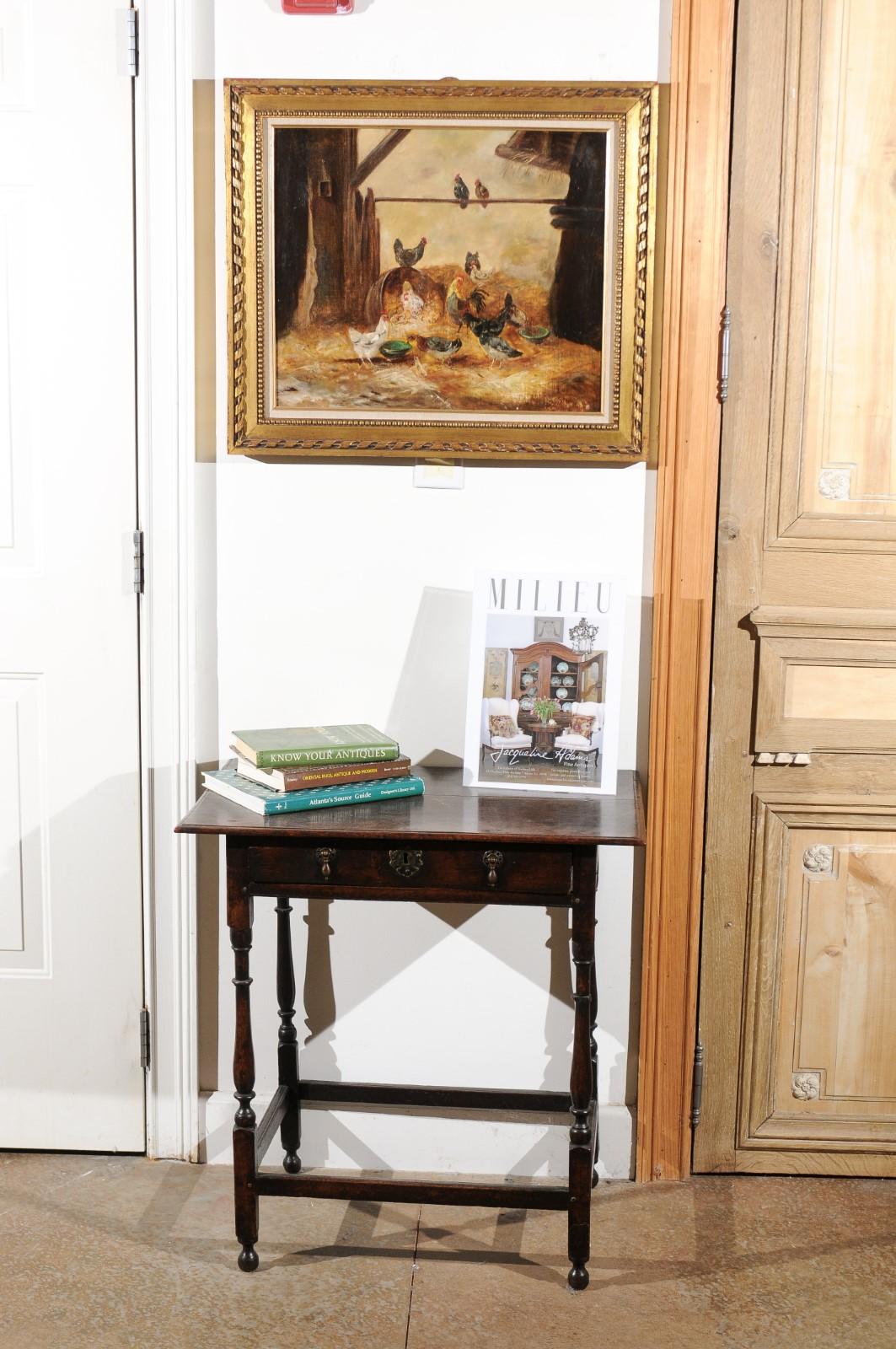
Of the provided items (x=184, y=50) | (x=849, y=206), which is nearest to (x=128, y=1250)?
(x=184, y=50)

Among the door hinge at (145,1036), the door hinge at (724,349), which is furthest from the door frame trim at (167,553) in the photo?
the door hinge at (724,349)

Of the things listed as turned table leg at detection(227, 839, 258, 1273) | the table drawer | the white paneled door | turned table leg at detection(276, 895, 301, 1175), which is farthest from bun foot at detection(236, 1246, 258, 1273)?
the table drawer

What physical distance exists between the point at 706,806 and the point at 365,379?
1076 millimetres

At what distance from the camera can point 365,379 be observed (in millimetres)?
2178

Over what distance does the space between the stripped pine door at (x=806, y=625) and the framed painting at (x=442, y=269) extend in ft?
0.79

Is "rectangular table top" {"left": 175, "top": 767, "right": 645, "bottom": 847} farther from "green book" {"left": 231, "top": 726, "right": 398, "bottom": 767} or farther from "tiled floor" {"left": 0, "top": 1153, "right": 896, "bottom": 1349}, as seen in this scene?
"tiled floor" {"left": 0, "top": 1153, "right": 896, "bottom": 1349}

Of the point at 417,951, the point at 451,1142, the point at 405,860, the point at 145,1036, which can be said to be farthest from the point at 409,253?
the point at 451,1142

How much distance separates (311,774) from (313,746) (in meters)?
0.05

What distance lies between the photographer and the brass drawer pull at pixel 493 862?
1893 millimetres

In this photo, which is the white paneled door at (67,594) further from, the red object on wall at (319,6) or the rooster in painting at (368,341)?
the rooster in painting at (368,341)

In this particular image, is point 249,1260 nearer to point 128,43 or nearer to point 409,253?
point 409,253

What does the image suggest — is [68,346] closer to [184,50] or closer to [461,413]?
[184,50]

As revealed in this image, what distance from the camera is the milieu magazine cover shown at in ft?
6.88

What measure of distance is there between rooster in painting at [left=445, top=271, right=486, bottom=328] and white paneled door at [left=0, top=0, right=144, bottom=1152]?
Answer: 62cm
